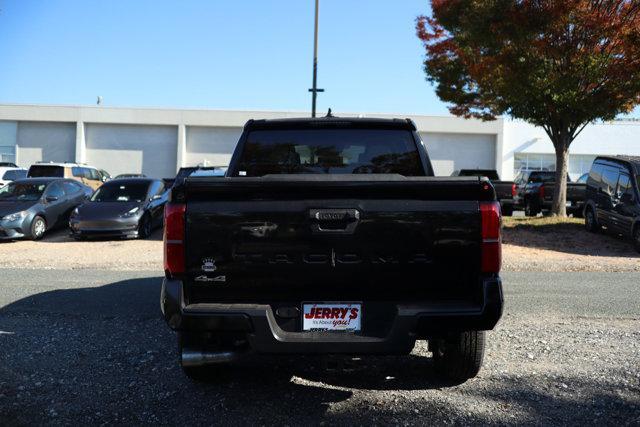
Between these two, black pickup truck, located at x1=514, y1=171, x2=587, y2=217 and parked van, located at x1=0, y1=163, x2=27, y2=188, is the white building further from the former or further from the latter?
black pickup truck, located at x1=514, y1=171, x2=587, y2=217

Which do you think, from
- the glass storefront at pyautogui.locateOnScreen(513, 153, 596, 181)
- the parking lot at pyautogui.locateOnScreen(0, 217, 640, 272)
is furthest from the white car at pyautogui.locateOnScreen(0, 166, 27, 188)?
the glass storefront at pyautogui.locateOnScreen(513, 153, 596, 181)

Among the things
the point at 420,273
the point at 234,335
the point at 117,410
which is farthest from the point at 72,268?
the point at 420,273

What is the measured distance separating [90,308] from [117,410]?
11.0 ft

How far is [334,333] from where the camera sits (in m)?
3.36

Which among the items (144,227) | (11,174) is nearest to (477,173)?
(144,227)

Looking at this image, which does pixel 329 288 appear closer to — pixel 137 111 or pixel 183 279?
pixel 183 279

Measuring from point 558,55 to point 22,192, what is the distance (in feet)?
48.2

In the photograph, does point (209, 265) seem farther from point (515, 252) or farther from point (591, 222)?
point (591, 222)

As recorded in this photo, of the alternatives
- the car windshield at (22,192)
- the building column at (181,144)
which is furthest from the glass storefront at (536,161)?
the car windshield at (22,192)

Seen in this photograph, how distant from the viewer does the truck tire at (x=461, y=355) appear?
3.91 meters

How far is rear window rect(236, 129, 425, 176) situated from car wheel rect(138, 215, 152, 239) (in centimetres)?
1026

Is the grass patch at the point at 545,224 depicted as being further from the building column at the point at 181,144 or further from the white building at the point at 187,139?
the building column at the point at 181,144

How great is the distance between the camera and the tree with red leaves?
12867 mm

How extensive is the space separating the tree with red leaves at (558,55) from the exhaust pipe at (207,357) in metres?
12.0
